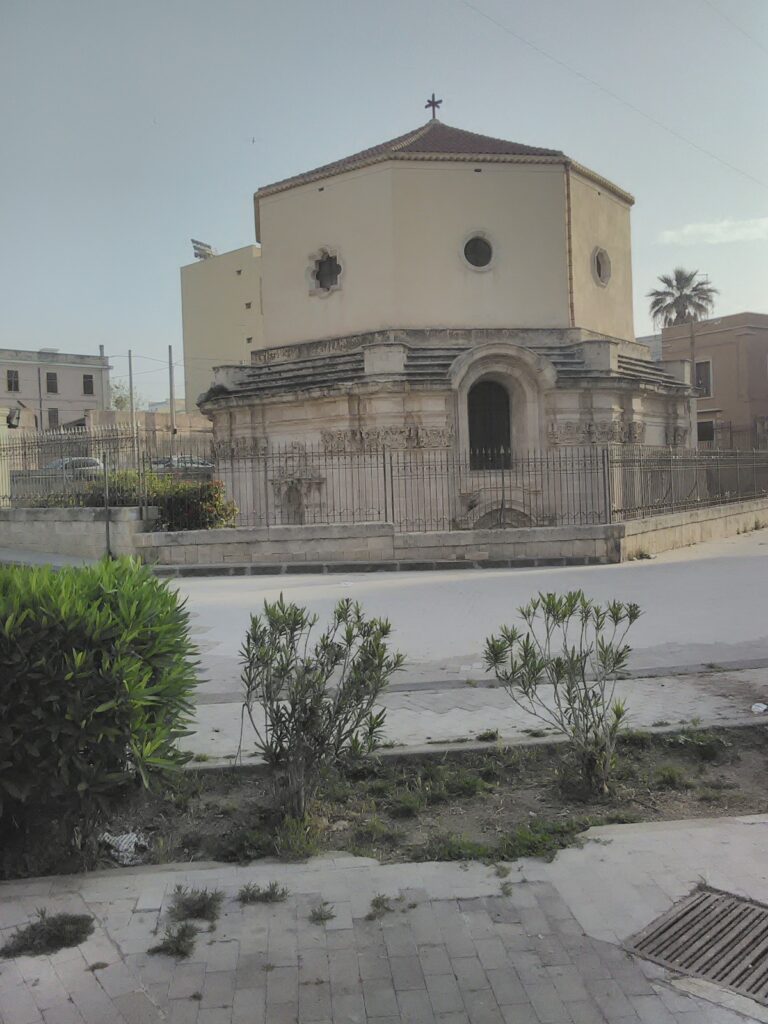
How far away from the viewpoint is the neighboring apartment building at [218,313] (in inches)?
1827

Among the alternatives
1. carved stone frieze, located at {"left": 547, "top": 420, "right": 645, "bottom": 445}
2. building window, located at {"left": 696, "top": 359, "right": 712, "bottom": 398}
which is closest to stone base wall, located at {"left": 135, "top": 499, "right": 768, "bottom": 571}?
carved stone frieze, located at {"left": 547, "top": 420, "right": 645, "bottom": 445}

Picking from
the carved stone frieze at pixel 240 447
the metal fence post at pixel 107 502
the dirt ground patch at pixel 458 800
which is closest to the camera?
the dirt ground patch at pixel 458 800

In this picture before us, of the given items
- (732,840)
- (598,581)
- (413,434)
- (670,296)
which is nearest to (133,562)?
(732,840)

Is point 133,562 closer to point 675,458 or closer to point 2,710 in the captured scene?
point 2,710

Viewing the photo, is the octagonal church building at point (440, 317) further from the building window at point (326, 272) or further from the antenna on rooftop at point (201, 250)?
the antenna on rooftop at point (201, 250)

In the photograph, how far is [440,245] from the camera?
2128cm

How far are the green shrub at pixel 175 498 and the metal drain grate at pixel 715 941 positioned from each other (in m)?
13.1

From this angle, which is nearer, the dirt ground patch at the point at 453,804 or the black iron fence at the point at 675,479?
the dirt ground patch at the point at 453,804

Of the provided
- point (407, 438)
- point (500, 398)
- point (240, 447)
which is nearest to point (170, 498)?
point (407, 438)

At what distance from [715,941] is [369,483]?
15.9m

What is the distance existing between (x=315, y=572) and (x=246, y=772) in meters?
9.78

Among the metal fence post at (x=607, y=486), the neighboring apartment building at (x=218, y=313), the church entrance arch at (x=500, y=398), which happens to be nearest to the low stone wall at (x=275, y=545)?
the metal fence post at (x=607, y=486)

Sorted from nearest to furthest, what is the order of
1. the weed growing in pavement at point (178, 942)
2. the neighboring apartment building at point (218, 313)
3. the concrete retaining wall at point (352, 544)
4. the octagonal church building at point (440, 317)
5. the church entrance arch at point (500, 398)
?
the weed growing in pavement at point (178, 942) → the concrete retaining wall at point (352, 544) → the church entrance arch at point (500, 398) → the octagonal church building at point (440, 317) → the neighboring apartment building at point (218, 313)

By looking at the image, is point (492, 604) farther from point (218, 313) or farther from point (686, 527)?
point (218, 313)
